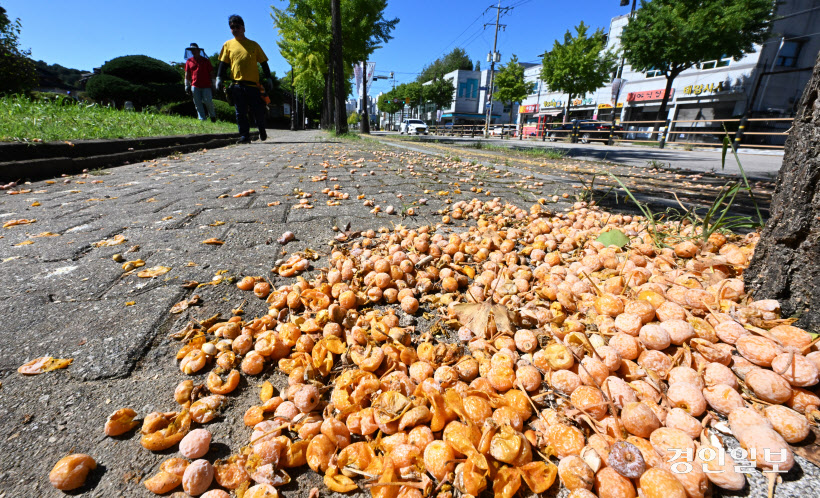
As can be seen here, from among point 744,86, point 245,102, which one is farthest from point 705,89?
point 245,102

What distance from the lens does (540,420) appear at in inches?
34.1

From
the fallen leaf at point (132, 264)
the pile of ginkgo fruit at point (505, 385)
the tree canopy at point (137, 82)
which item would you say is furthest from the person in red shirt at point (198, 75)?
the tree canopy at point (137, 82)

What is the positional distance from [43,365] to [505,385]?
1.28 m

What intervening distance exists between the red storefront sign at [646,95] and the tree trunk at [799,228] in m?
31.8

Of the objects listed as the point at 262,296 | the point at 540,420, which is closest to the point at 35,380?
the point at 262,296

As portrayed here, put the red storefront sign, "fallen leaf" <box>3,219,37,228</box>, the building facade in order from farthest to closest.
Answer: the red storefront sign, the building facade, "fallen leaf" <box>3,219,37,228</box>

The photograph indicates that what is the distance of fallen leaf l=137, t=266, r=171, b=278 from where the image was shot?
4.96ft

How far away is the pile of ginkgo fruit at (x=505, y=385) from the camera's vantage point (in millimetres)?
735

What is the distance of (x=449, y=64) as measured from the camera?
64.4 meters

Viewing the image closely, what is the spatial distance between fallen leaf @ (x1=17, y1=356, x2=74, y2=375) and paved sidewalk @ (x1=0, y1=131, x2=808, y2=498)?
0.02 meters

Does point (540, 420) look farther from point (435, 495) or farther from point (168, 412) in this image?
point (168, 412)

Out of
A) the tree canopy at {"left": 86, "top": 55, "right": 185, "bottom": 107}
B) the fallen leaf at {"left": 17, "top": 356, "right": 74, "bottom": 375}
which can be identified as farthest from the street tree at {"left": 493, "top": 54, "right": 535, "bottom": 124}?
the fallen leaf at {"left": 17, "top": 356, "right": 74, "bottom": 375}

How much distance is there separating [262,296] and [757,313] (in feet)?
5.38

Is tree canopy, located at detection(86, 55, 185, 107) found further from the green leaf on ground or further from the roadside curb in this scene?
the green leaf on ground
